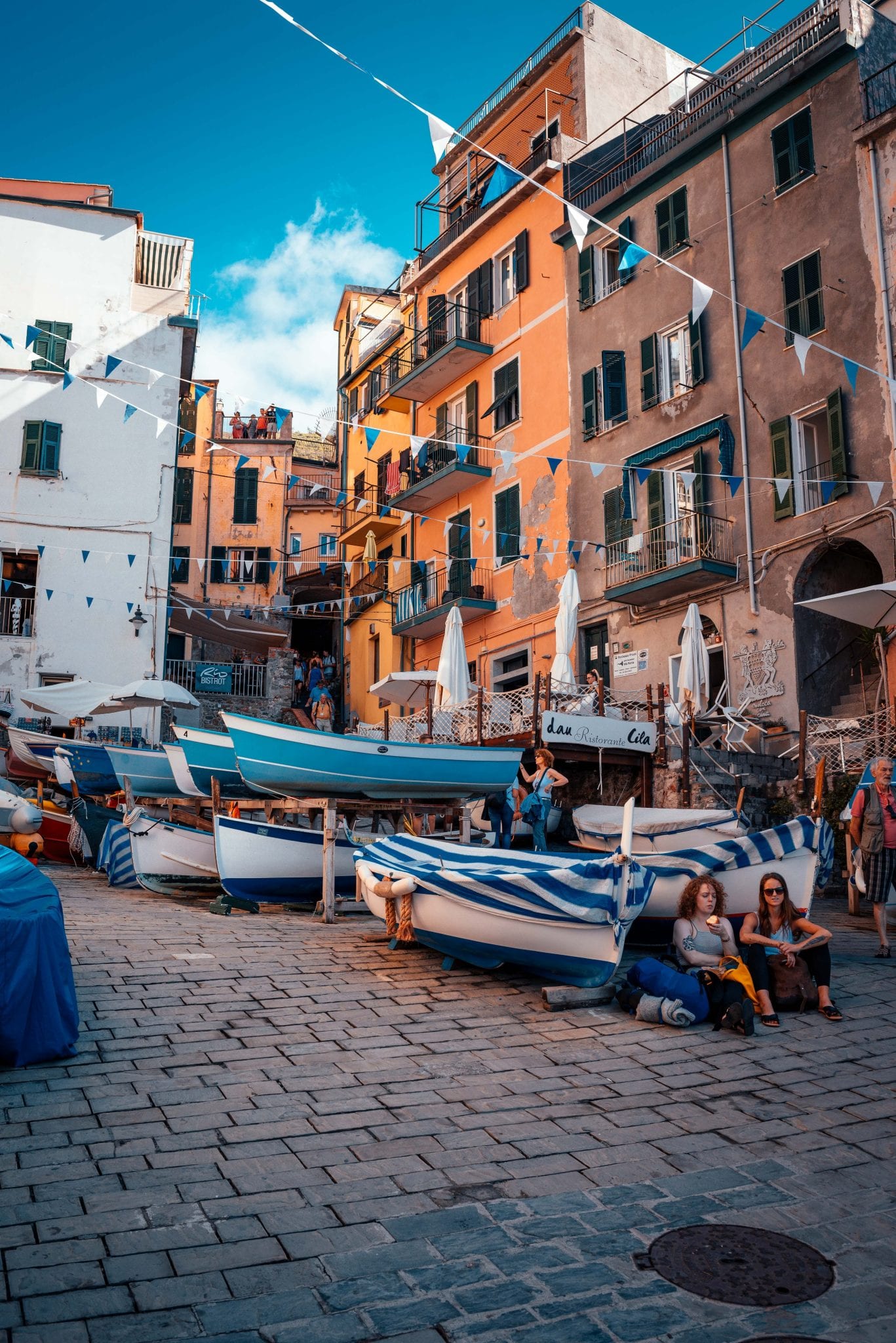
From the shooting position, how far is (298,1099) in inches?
230

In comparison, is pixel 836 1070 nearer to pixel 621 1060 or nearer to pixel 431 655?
pixel 621 1060

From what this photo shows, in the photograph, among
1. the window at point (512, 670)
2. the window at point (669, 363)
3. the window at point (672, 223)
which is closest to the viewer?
the window at point (669, 363)

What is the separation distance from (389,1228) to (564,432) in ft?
72.3

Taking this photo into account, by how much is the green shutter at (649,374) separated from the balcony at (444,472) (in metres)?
5.14

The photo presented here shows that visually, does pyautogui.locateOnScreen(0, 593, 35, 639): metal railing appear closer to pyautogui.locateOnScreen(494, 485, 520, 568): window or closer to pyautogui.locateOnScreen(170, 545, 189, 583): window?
pyautogui.locateOnScreen(494, 485, 520, 568): window

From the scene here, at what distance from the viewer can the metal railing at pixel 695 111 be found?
65.4 feet

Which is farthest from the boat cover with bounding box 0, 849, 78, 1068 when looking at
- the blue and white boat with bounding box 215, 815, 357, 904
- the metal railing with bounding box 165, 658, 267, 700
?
the metal railing with bounding box 165, 658, 267, 700

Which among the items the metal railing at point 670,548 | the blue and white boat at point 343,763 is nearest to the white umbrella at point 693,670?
the metal railing at point 670,548

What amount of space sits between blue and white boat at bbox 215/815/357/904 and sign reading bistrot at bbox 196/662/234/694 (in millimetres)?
17838

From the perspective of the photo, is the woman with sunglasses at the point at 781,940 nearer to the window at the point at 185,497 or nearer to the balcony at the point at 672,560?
the balcony at the point at 672,560

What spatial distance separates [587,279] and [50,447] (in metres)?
13.8

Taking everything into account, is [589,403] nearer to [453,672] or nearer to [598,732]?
[453,672]

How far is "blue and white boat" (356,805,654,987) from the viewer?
787 centimetres

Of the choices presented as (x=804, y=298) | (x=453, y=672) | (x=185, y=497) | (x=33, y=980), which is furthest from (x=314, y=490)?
(x=33, y=980)
